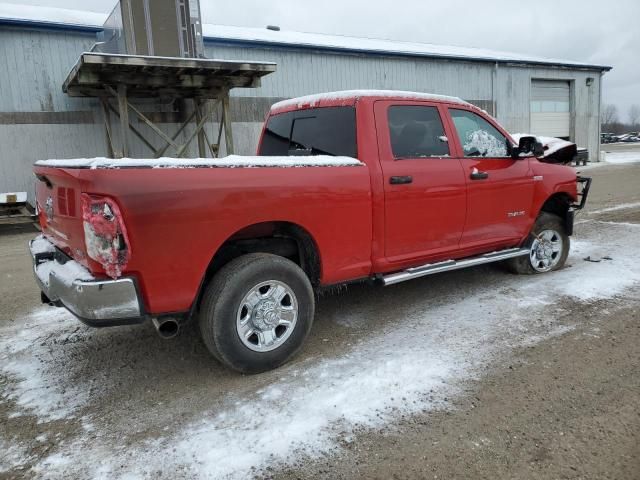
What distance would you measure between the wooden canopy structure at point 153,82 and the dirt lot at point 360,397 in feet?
22.5

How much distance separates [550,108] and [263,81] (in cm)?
1649

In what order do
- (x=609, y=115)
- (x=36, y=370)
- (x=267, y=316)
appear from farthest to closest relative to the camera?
(x=609, y=115) < (x=36, y=370) < (x=267, y=316)

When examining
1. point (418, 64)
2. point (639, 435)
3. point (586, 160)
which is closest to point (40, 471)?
point (639, 435)

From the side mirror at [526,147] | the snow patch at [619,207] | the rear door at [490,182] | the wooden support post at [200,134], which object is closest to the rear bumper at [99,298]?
the rear door at [490,182]

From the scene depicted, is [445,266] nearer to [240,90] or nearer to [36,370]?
[36,370]

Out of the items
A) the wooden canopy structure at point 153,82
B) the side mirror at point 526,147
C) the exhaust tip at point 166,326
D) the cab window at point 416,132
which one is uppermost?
the wooden canopy structure at point 153,82

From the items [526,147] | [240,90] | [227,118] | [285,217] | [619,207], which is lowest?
[619,207]

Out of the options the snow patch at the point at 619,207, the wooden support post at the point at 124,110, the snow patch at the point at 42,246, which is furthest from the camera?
the wooden support post at the point at 124,110

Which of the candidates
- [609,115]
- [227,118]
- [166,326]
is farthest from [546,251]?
[609,115]

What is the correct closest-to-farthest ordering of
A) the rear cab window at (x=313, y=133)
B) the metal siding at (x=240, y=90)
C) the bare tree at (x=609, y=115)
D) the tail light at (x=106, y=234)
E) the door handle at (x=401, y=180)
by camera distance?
the tail light at (x=106, y=234)
the door handle at (x=401, y=180)
the rear cab window at (x=313, y=133)
the metal siding at (x=240, y=90)
the bare tree at (x=609, y=115)

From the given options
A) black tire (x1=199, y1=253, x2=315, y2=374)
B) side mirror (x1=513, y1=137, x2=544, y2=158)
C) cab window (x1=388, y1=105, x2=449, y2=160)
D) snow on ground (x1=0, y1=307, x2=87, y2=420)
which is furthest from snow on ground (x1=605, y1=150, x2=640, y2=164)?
snow on ground (x1=0, y1=307, x2=87, y2=420)

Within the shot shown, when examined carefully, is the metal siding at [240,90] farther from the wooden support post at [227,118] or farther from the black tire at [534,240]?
the black tire at [534,240]

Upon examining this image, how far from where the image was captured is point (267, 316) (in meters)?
3.51

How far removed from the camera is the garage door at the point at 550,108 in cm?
2452
